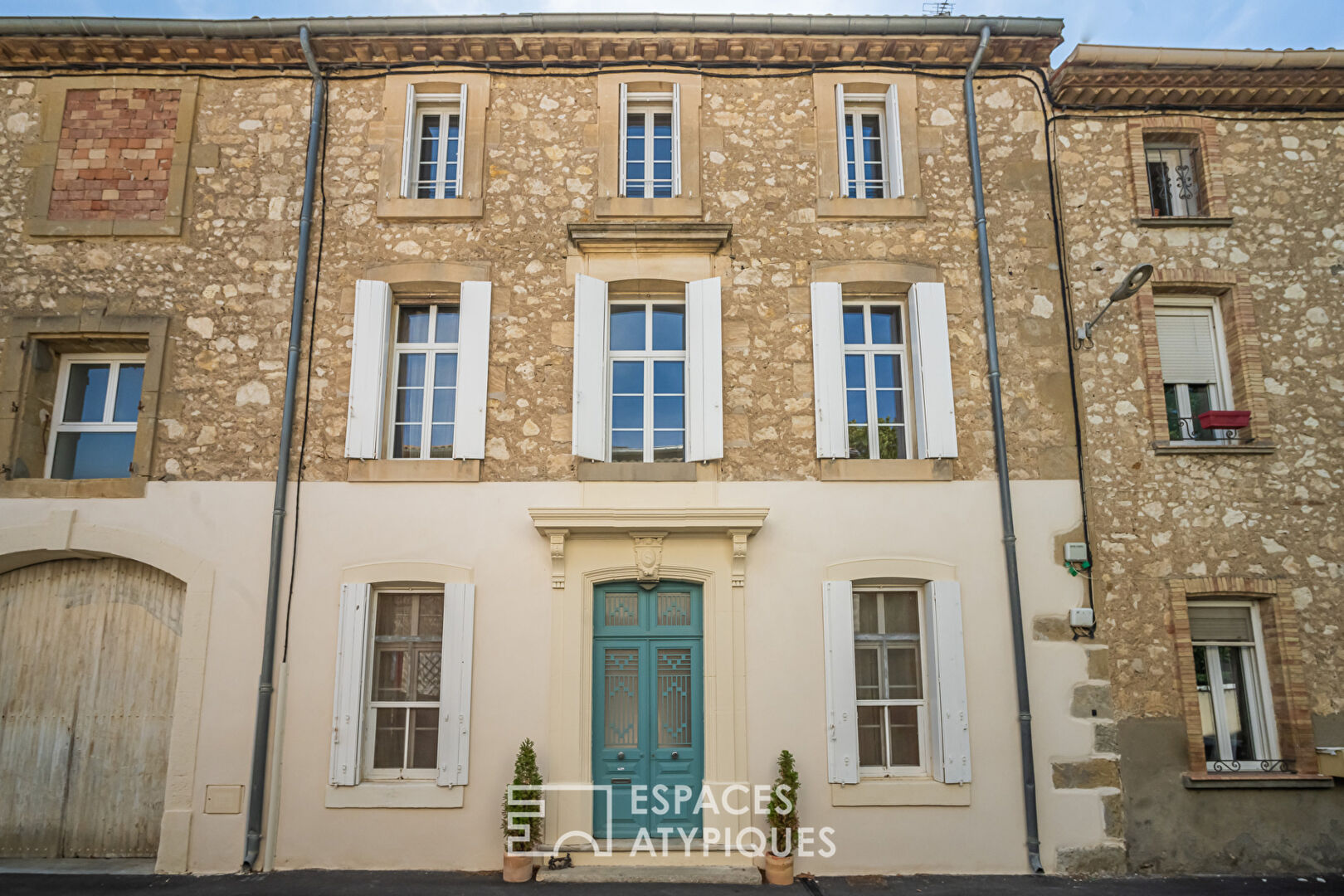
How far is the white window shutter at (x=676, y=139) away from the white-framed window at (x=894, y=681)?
4003 millimetres

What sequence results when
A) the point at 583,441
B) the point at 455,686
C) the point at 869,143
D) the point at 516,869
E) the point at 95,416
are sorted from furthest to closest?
the point at 869,143 < the point at 95,416 < the point at 583,441 < the point at 455,686 < the point at 516,869

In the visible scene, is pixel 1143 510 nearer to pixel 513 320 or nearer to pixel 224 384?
pixel 513 320

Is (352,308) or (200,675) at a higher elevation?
(352,308)

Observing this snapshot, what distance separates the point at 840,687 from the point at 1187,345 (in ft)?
15.3

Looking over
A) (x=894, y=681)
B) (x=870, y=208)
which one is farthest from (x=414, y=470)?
(x=870, y=208)

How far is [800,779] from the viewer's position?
7121mm

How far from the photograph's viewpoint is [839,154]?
325 inches

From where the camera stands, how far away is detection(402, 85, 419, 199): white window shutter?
8195 mm

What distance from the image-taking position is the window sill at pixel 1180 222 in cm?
805

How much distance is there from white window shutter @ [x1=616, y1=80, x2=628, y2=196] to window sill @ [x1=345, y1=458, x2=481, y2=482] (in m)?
2.98

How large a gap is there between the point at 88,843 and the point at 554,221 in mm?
6830

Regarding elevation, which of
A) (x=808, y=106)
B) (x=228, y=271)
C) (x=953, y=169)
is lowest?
(x=228, y=271)

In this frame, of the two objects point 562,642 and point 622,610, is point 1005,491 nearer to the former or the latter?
point 622,610

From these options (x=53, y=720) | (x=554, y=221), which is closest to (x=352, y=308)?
(x=554, y=221)
